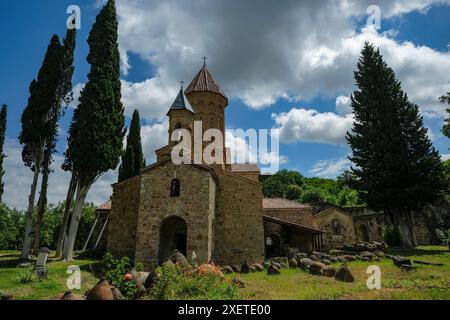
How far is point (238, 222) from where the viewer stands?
18141 mm

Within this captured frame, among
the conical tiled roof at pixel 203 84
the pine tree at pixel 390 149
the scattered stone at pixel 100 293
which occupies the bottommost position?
the scattered stone at pixel 100 293

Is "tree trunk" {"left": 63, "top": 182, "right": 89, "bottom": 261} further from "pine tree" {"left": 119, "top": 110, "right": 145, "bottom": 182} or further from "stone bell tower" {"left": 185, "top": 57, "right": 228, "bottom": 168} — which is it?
Result: "stone bell tower" {"left": 185, "top": 57, "right": 228, "bottom": 168}

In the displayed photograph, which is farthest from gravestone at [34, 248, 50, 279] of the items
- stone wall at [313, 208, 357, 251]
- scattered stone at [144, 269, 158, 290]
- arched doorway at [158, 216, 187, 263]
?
stone wall at [313, 208, 357, 251]

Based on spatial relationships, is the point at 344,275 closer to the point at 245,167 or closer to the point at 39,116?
the point at 39,116

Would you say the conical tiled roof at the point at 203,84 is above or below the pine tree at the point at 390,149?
above

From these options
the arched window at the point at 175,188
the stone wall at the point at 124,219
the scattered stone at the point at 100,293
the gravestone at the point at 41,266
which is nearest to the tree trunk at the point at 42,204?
the stone wall at the point at 124,219

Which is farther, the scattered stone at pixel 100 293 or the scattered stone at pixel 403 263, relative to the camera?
the scattered stone at pixel 403 263

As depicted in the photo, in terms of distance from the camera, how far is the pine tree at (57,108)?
17797 millimetres

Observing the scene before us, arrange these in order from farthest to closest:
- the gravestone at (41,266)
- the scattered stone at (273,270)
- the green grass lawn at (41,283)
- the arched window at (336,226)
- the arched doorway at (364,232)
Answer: the arched doorway at (364,232) → the arched window at (336,226) → the scattered stone at (273,270) → the gravestone at (41,266) → the green grass lawn at (41,283)

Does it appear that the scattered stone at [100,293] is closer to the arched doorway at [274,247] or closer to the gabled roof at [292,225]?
the gabled roof at [292,225]

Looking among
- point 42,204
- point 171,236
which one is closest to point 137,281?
point 171,236

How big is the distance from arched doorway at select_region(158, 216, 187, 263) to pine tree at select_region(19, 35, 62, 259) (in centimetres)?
784

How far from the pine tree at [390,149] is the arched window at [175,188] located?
41.8ft

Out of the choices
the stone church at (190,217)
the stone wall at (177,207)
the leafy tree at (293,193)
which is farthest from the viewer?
the leafy tree at (293,193)
